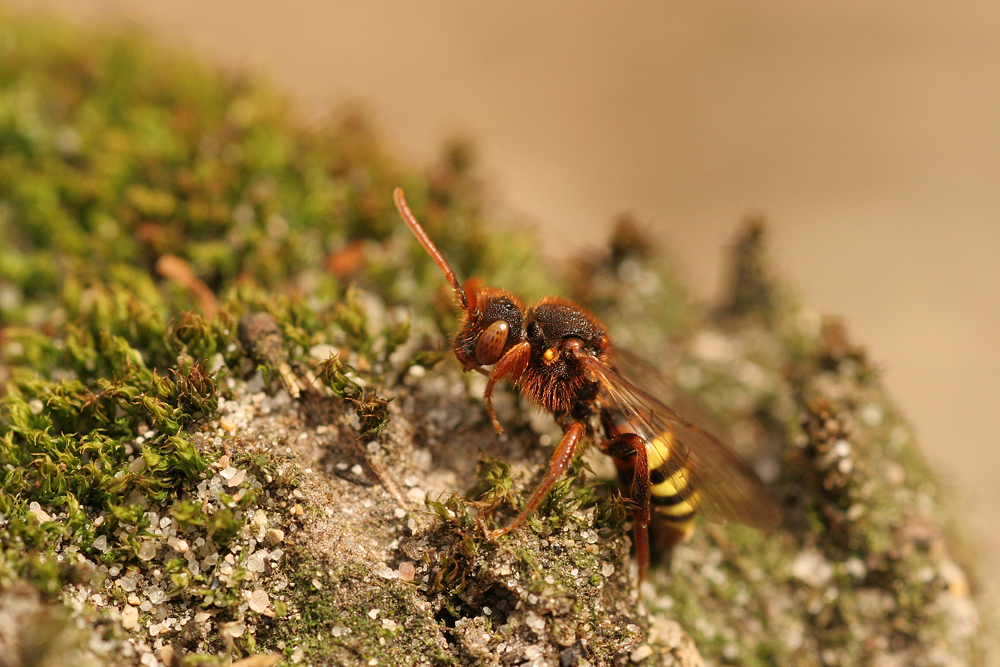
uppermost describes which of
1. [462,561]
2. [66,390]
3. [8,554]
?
[462,561]

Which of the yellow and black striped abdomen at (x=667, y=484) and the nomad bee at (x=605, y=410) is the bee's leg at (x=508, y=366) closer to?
the nomad bee at (x=605, y=410)

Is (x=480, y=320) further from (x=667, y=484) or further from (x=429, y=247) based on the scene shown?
(x=667, y=484)

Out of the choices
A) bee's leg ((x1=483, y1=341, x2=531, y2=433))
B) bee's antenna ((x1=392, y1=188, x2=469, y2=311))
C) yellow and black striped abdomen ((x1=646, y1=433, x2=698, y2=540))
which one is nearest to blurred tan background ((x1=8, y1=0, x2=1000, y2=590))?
bee's antenna ((x1=392, y1=188, x2=469, y2=311))

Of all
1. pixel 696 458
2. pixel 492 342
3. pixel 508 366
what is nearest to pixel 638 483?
pixel 696 458

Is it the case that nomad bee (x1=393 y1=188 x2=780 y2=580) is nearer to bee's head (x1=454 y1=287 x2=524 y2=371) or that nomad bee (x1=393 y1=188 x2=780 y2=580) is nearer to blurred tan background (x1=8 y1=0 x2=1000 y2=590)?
bee's head (x1=454 y1=287 x2=524 y2=371)

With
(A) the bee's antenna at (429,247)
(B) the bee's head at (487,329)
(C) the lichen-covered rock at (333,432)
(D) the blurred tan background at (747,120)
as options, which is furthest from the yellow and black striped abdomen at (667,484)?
(D) the blurred tan background at (747,120)

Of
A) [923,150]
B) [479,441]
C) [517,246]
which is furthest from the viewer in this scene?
[923,150]

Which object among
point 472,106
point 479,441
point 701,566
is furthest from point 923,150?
point 479,441

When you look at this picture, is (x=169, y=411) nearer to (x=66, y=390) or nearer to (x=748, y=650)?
(x=66, y=390)
